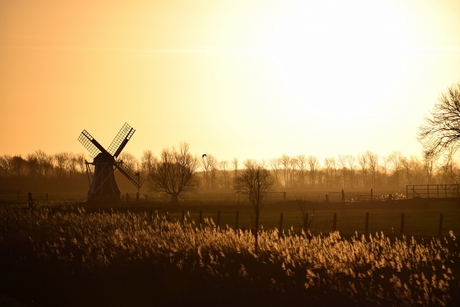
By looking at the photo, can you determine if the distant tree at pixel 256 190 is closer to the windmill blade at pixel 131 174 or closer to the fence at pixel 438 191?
the fence at pixel 438 191

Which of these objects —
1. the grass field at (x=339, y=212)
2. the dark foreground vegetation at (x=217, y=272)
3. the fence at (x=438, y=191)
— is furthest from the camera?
the fence at (x=438, y=191)

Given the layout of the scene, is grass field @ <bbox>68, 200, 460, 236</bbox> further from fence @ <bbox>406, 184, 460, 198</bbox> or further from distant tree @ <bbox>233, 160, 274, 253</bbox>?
fence @ <bbox>406, 184, 460, 198</bbox>

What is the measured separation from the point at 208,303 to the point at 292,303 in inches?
86.9

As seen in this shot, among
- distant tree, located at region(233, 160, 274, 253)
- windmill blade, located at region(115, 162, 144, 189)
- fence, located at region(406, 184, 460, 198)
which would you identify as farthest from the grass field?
windmill blade, located at region(115, 162, 144, 189)

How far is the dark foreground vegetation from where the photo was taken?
57.7ft

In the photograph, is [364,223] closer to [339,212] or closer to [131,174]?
[339,212]

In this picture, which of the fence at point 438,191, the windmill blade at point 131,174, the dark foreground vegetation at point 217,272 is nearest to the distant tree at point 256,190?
the dark foreground vegetation at point 217,272

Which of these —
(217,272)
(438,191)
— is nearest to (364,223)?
(217,272)

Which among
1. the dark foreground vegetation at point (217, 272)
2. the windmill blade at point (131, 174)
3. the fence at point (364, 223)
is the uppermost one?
the windmill blade at point (131, 174)

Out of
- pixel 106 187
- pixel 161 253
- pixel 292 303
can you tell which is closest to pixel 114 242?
pixel 161 253

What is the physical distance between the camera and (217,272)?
64.0ft

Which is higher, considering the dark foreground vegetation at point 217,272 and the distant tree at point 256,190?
the distant tree at point 256,190

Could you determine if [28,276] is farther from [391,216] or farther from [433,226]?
[391,216]

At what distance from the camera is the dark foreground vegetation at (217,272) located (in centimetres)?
1758
